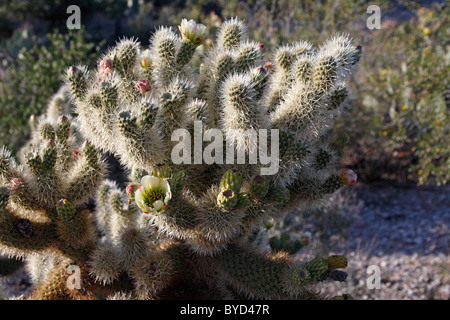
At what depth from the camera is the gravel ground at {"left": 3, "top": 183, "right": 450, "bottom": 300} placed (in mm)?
4112

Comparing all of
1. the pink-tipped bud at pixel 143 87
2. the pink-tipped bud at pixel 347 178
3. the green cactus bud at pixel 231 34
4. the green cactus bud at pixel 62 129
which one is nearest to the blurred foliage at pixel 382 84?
the green cactus bud at pixel 231 34

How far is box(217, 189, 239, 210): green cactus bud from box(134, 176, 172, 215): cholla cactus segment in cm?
24

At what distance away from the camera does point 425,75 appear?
618 centimetres

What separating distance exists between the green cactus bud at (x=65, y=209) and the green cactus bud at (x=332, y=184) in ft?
4.73

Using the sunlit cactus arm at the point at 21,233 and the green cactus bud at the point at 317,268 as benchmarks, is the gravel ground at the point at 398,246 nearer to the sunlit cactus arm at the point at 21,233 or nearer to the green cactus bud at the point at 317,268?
the sunlit cactus arm at the point at 21,233

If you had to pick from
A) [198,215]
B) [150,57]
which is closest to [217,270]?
[198,215]

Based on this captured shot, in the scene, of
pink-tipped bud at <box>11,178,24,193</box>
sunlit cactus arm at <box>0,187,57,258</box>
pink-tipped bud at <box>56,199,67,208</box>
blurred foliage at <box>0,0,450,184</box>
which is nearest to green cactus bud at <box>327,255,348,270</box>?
pink-tipped bud at <box>56,199,67,208</box>

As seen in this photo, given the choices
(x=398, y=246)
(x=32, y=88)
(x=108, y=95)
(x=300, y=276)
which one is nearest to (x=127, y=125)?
(x=108, y=95)

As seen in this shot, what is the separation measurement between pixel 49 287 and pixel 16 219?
0.46m

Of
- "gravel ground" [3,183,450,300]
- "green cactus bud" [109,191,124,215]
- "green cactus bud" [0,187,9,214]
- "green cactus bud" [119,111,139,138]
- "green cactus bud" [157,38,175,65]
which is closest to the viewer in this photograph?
"green cactus bud" [119,111,139,138]

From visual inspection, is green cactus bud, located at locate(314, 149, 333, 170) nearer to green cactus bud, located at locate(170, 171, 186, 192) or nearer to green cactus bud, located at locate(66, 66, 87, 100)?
green cactus bud, located at locate(170, 171, 186, 192)

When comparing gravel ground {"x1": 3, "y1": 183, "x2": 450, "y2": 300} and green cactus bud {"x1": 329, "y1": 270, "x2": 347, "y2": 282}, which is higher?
green cactus bud {"x1": 329, "y1": 270, "x2": 347, "y2": 282}

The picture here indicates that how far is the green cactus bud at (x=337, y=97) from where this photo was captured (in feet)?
6.37

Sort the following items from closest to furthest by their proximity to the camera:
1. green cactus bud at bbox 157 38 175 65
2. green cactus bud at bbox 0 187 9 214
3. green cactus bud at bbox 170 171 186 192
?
green cactus bud at bbox 170 171 186 192, green cactus bud at bbox 0 187 9 214, green cactus bud at bbox 157 38 175 65
